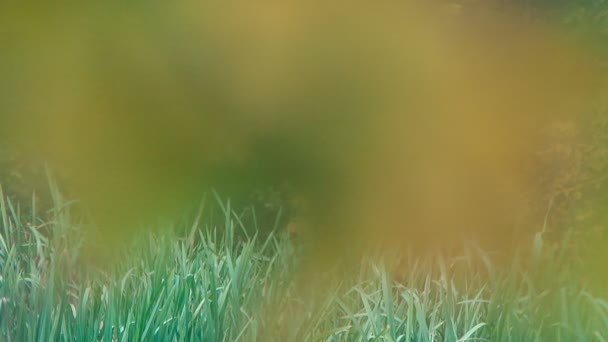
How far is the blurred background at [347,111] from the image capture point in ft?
3.12

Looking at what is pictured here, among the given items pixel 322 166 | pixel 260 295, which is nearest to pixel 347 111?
pixel 322 166

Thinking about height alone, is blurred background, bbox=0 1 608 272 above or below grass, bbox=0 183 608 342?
above

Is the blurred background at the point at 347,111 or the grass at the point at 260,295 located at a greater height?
the blurred background at the point at 347,111

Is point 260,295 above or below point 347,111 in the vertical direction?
below

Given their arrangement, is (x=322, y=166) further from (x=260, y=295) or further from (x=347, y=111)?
(x=260, y=295)

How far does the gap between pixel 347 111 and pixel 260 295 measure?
33cm

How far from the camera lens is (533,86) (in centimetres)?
95

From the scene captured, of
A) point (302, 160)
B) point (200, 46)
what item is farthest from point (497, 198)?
point (200, 46)

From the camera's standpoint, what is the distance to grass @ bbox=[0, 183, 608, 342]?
37.1 inches

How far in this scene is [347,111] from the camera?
38.2 inches

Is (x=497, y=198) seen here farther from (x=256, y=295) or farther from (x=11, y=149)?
(x=11, y=149)

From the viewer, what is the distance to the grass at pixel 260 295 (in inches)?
37.1

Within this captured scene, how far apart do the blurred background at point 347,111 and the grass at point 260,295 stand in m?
0.05

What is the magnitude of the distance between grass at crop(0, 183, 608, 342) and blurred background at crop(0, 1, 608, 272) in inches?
1.9
